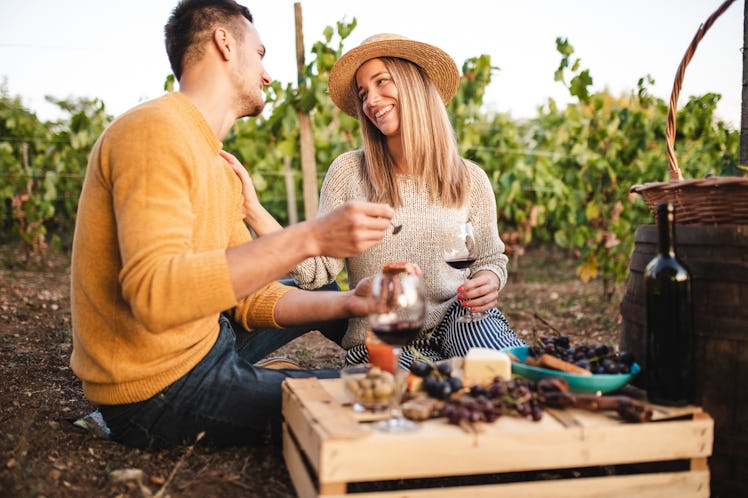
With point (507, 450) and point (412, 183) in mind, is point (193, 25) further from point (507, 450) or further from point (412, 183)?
point (507, 450)

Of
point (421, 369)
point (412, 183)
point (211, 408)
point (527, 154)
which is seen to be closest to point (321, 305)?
point (211, 408)

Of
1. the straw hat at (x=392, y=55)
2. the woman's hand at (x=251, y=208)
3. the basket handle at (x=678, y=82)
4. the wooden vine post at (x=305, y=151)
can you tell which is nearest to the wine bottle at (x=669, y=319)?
the basket handle at (x=678, y=82)

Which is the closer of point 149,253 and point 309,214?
point 149,253

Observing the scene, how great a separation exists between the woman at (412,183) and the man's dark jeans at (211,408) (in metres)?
0.77

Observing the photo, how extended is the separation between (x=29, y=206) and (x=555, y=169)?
6233 millimetres

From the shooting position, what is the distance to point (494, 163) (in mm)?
7348

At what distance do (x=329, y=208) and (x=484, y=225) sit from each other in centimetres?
78

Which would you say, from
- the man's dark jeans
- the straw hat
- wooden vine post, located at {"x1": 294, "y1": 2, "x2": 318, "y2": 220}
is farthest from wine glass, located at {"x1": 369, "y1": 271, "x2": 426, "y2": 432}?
wooden vine post, located at {"x1": 294, "y1": 2, "x2": 318, "y2": 220}

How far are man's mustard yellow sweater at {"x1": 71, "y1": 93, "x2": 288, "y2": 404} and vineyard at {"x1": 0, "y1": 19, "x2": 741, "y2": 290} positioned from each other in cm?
294

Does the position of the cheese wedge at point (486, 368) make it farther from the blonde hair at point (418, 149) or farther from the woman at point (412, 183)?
the blonde hair at point (418, 149)

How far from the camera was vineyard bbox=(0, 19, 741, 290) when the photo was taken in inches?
225

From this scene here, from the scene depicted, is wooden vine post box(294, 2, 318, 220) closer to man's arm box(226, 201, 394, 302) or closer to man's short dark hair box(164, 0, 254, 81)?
man's short dark hair box(164, 0, 254, 81)

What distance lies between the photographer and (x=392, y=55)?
308 centimetres

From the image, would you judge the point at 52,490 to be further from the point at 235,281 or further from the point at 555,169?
the point at 555,169
